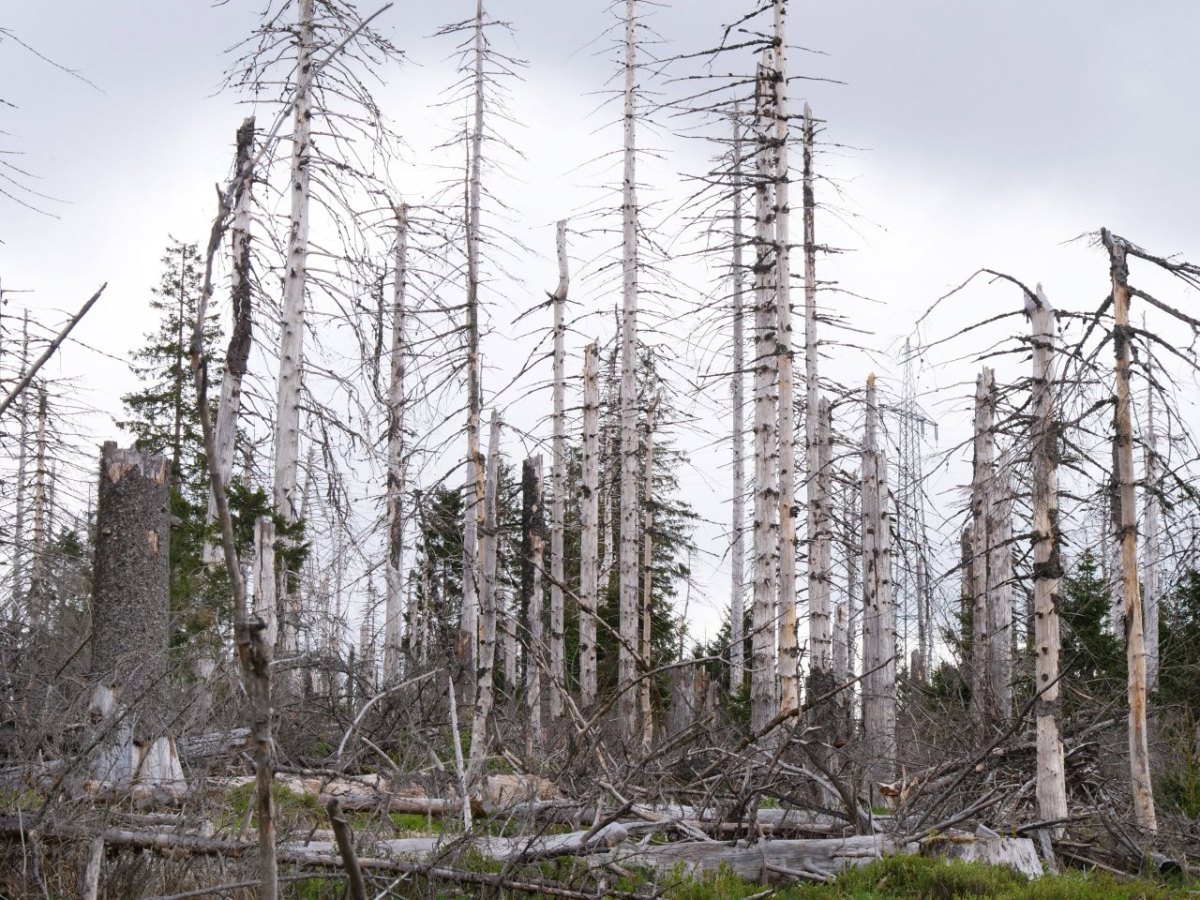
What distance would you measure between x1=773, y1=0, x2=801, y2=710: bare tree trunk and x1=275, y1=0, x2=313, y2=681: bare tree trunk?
6310 millimetres

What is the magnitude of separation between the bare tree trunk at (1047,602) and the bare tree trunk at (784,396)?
4.53 m

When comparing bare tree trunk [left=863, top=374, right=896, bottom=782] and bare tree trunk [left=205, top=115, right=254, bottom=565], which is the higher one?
bare tree trunk [left=205, top=115, right=254, bottom=565]

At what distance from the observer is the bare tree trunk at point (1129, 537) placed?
968cm

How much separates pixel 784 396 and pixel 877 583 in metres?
6.92

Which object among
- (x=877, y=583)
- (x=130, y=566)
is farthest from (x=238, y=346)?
(x=877, y=583)

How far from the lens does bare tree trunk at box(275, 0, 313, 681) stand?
13977 millimetres

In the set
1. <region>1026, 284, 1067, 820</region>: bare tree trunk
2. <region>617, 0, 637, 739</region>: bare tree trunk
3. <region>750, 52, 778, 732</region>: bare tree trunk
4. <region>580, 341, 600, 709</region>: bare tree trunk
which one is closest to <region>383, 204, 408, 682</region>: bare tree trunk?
<region>580, 341, 600, 709</region>: bare tree trunk

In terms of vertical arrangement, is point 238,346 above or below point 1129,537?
above

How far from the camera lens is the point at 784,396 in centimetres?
1412

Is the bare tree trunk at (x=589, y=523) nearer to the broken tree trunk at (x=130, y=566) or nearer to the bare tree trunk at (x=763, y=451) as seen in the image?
the bare tree trunk at (x=763, y=451)

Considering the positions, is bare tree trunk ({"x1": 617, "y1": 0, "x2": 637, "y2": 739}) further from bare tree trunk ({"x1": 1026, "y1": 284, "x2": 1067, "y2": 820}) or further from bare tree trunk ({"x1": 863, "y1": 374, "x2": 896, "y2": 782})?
bare tree trunk ({"x1": 1026, "y1": 284, "x2": 1067, "y2": 820})

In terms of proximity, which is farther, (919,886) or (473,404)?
(473,404)

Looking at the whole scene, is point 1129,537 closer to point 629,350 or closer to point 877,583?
point 877,583

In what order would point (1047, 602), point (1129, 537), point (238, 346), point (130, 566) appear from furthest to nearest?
point (238, 346) < point (1129, 537) < point (1047, 602) < point (130, 566)
